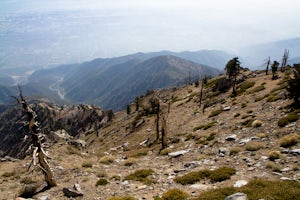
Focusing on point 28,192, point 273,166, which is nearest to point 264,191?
point 273,166

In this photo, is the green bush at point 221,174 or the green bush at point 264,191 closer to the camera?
the green bush at point 264,191

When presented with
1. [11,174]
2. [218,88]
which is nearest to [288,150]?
[11,174]

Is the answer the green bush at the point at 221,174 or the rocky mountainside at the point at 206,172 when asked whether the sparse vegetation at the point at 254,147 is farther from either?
the green bush at the point at 221,174

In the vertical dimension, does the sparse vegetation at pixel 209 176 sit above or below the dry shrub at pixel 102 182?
above

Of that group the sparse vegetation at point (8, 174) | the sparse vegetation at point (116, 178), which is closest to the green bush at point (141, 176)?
the sparse vegetation at point (116, 178)

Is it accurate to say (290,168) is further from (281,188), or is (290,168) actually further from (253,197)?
(253,197)

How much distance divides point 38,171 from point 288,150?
23.0 metres

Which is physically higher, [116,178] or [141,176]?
[141,176]

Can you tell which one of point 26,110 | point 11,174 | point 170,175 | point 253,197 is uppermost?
point 26,110

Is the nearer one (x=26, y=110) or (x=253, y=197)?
(x=253, y=197)

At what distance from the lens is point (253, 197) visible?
43.5ft

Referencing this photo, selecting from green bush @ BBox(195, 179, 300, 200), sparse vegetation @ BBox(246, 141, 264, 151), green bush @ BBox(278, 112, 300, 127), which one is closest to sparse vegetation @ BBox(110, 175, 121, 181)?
green bush @ BBox(195, 179, 300, 200)

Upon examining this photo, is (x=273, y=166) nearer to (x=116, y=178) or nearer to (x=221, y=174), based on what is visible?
(x=221, y=174)

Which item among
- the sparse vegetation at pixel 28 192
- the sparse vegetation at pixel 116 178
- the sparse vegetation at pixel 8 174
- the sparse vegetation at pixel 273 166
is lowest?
the sparse vegetation at pixel 8 174
